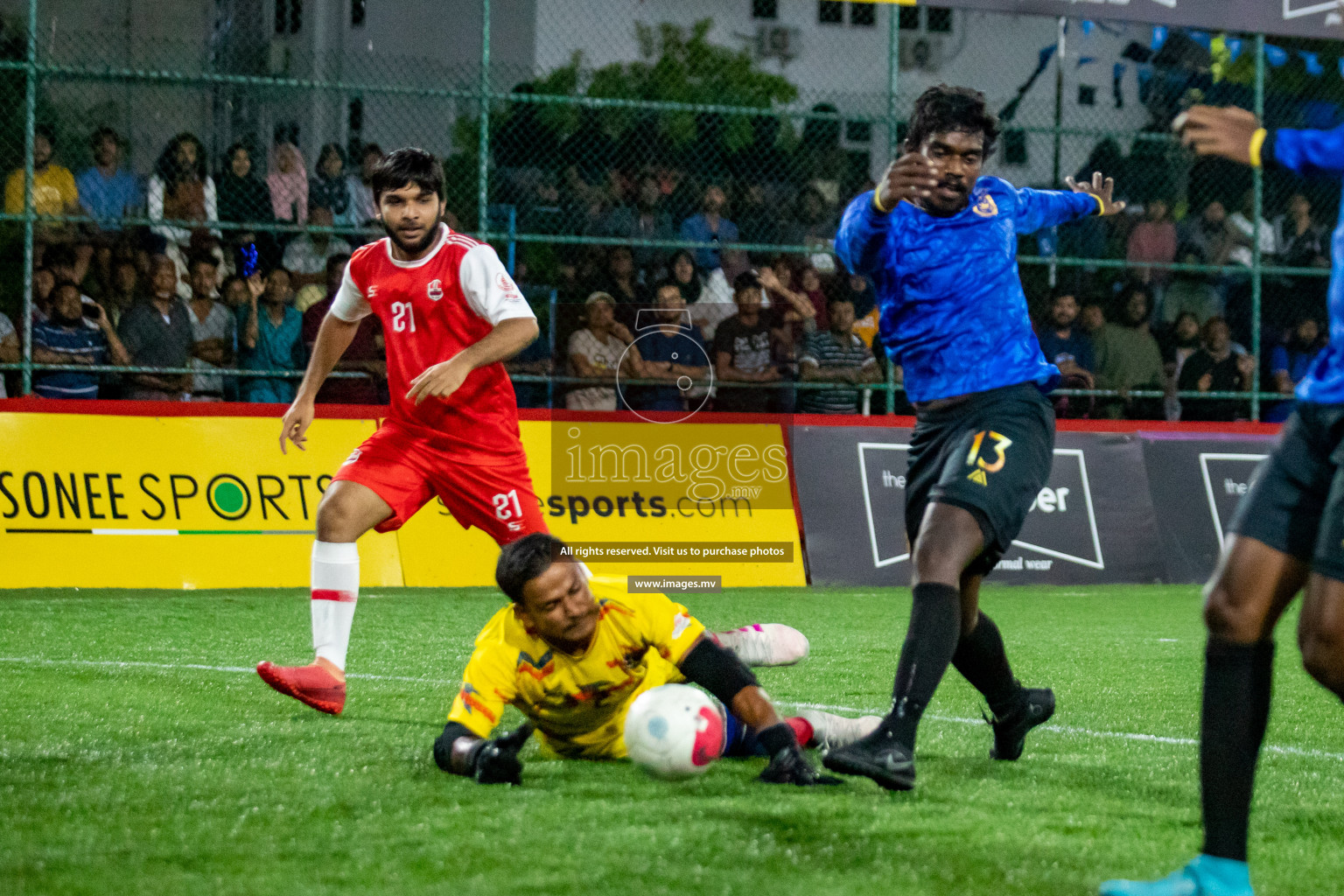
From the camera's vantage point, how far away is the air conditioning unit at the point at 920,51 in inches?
1155

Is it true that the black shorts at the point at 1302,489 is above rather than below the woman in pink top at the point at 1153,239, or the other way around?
below

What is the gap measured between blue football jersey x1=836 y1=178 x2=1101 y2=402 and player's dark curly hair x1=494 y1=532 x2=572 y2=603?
4.13 feet

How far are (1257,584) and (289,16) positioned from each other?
13.0 meters

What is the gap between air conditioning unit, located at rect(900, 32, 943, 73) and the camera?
29344 mm

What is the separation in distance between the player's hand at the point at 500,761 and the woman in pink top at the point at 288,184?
8.40m

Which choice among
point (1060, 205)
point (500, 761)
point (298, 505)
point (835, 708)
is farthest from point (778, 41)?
point (500, 761)

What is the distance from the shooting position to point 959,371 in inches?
180

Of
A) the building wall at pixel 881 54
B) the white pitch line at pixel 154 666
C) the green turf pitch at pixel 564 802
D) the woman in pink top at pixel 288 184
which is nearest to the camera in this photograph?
the green turf pitch at pixel 564 802

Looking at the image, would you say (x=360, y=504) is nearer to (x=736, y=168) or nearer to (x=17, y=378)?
(x=17, y=378)

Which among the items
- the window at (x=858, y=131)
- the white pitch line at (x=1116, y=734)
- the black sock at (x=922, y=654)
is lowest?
the white pitch line at (x=1116, y=734)

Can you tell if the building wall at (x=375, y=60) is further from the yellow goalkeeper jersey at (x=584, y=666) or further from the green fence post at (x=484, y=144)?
the yellow goalkeeper jersey at (x=584, y=666)


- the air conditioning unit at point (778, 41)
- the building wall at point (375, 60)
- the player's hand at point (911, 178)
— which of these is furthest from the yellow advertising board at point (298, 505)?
the air conditioning unit at point (778, 41)

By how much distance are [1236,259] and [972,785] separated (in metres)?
11.2

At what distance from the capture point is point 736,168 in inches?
507
